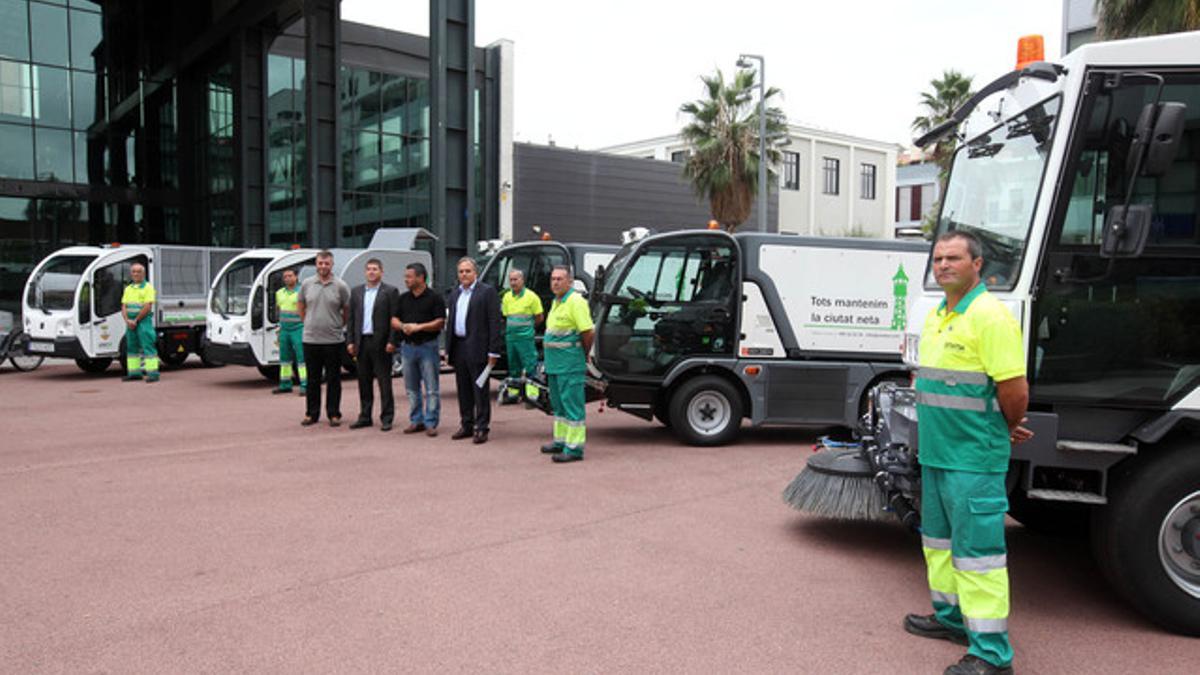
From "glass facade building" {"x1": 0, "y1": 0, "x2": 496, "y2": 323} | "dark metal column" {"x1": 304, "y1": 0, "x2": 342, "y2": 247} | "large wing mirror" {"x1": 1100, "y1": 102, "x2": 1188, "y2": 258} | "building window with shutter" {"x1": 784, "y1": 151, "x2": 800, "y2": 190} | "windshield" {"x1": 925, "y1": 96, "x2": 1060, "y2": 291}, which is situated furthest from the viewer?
"building window with shutter" {"x1": 784, "y1": 151, "x2": 800, "y2": 190}

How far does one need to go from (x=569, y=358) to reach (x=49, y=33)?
2504 cm

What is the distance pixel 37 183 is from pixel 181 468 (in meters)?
21.7

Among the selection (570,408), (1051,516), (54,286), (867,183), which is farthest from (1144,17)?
(867,183)

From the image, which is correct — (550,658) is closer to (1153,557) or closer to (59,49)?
(1153,557)

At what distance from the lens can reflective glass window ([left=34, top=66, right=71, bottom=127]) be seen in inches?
979

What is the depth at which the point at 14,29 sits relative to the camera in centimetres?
2433

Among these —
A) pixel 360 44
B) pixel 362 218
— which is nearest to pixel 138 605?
pixel 362 218

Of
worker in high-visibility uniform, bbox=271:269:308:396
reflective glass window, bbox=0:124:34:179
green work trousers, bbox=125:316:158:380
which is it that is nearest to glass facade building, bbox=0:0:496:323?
reflective glass window, bbox=0:124:34:179

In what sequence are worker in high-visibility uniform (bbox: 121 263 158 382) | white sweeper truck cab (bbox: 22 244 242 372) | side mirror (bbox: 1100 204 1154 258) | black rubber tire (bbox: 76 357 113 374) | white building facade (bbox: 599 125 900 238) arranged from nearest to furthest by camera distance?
side mirror (bbox: 1100 204 1154 258) → worker in high-visibility uniform (bbox: 121 263 158 382) → white sweeper truck cab (bbox: 22 244 242 372) → black rubber tire (bbox: 76 357 113 374) → white building facade (bbox: 599 125 900 238)

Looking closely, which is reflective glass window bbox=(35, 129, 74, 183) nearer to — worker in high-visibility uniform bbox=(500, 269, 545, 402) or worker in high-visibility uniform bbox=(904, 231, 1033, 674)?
worker in high-visibility uniform bbox=(500, 269, 545, 402)

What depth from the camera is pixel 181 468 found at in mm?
7574

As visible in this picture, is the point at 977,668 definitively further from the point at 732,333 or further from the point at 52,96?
the point at 52,96

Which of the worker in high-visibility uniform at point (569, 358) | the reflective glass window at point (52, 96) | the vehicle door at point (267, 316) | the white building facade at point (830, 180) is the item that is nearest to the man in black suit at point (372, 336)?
the worker in high-visibility uniform at point (569, 358)

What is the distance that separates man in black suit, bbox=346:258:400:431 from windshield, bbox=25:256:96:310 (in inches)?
320
